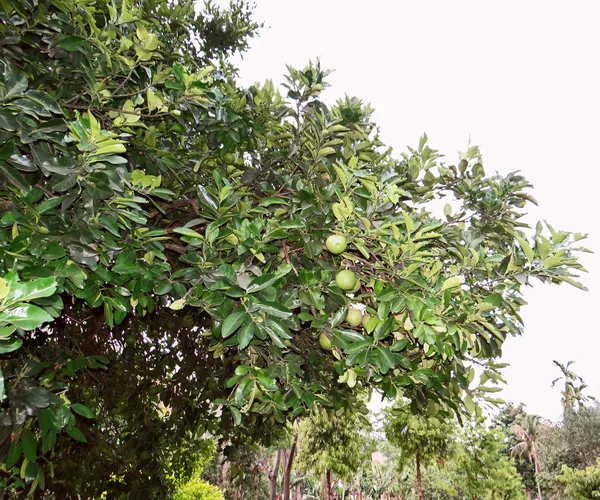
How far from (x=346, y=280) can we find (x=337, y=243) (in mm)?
247

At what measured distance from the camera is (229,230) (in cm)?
251

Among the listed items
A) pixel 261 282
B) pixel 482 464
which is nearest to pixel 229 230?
pixel 261 282

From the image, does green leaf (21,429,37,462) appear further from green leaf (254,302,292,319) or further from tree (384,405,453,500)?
tree (384,405,453,500)

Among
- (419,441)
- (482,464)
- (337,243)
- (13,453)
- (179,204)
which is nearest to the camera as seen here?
(337,243)

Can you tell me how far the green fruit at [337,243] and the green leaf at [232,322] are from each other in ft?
2.23

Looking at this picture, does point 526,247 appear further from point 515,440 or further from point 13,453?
point 515,440

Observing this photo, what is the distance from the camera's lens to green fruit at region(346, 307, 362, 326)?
9.46 feet

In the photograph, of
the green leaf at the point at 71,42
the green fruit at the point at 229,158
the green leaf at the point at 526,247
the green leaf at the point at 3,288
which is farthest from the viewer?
the green fruit at the point at 229,158

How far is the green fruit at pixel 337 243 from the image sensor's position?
2.59 m

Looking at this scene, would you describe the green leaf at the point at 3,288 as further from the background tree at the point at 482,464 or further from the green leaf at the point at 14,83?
the background tree at the point at 482,464

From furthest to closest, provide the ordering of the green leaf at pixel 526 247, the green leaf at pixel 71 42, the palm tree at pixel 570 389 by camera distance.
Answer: the palm tree at pixel 570 389, the green leaf at pixel 526 247, the green leaf at pixel 71 42

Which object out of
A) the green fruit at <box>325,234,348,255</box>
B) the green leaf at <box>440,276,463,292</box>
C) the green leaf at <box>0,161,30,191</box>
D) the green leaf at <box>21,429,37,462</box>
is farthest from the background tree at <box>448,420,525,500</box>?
the green leaf at <box>0,161,30,191</box>

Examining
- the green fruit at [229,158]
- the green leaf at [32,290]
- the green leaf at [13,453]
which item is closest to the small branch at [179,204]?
the green fruit at [229,158]

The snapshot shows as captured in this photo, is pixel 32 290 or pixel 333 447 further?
pixel 333 447
